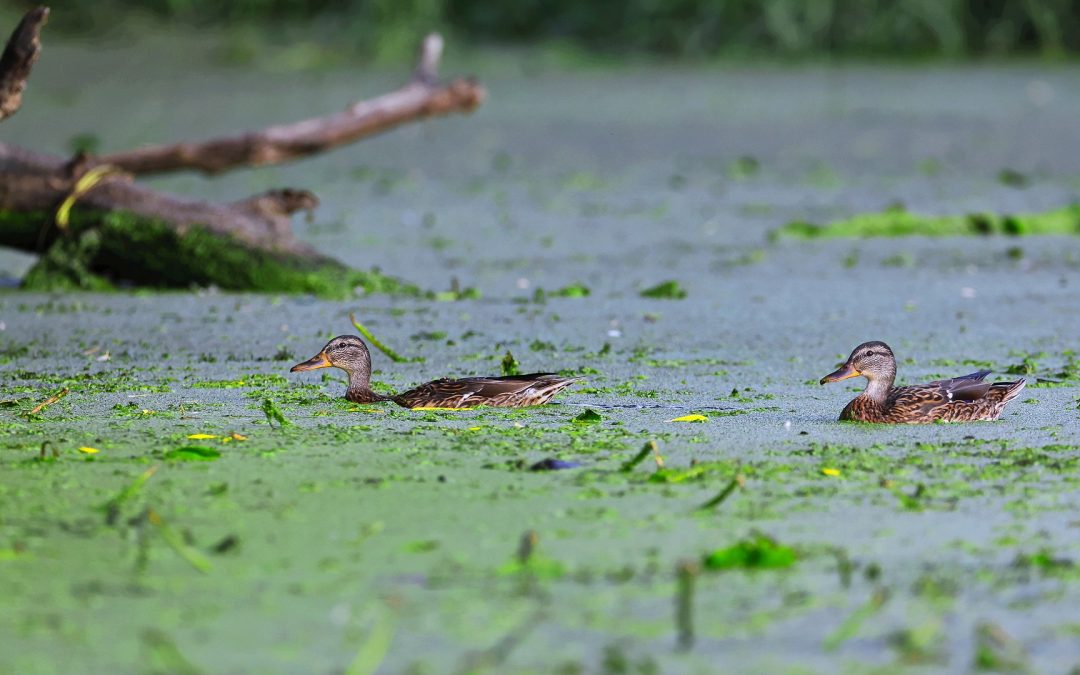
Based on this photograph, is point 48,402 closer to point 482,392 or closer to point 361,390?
point 361,390

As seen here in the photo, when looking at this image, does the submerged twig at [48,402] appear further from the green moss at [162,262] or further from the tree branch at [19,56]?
the green moss at [162,262]

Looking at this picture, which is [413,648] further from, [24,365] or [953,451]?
[24,365]

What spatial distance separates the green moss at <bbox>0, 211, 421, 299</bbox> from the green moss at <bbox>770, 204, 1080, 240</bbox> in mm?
2169

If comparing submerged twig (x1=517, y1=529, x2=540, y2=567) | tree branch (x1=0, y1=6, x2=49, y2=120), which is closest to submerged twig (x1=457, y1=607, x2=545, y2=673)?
submerged twig (x1=517, y1=529, x2=540, y2=567)

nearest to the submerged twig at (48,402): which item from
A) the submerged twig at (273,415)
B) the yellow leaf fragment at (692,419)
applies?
the submerged twig at (273,415)

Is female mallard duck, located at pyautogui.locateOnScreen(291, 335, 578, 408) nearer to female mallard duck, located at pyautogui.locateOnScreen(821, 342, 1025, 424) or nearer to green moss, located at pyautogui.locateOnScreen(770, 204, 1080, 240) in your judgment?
female mallard duck, located at pyautogui.locateOnScreen(821, 342, 1025, 424)

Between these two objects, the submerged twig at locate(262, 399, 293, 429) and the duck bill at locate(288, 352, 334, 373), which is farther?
the duck bill at locate(288, 352, 334, 373)

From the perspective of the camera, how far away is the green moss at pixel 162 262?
627 cm

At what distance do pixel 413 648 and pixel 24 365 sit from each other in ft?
9.28

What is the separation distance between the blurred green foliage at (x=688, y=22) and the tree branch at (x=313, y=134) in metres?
6.08

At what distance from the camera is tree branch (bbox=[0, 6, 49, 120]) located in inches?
177

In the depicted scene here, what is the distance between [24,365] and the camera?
5016 mm

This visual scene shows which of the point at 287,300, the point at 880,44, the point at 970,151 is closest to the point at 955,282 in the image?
the point at 287,300

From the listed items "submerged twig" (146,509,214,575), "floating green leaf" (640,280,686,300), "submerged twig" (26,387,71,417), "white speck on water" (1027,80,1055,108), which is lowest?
"submerged twig" (146,509,214,575)
